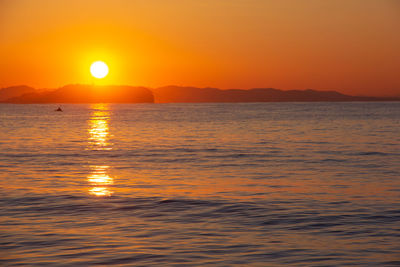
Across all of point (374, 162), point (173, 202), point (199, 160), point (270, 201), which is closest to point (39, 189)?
point (173, 202)

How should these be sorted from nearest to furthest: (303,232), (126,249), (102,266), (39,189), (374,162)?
(102,266) < (126,249) < (303,232) < (39,189) < (374,162)

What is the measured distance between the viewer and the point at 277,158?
3412 centimetres

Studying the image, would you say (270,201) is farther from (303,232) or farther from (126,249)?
(126,249)

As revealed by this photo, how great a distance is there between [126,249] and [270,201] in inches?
286

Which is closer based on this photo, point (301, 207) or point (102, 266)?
point (102, 266)

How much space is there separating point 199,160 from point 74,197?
1452cm

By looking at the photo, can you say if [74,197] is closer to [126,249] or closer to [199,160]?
[126,249]

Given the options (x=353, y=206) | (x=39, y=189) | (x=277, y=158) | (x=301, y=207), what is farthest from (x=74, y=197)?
(x=277, y=158)

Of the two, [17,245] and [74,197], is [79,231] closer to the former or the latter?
[17,245]

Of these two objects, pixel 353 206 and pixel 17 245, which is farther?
pixel 353 206

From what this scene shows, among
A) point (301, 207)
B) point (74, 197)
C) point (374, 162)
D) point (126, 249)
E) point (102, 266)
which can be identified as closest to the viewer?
point (102, 266)

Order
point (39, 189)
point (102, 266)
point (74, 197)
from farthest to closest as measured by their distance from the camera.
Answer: point (39, 189)
point (74, 197)
point (102, 266)

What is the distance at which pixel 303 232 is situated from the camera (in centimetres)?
1404

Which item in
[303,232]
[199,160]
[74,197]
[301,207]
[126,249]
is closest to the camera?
[126,249]
